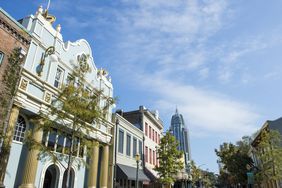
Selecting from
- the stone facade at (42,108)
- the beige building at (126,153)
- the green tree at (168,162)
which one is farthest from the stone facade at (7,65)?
the green tree at (168,162)

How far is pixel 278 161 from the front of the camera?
24.7 meters

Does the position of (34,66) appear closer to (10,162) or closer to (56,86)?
(56,86)

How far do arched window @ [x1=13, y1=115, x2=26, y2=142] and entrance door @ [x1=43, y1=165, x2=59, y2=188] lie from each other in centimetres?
395

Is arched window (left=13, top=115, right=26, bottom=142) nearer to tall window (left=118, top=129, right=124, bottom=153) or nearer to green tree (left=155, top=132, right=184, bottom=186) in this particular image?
tall window (left=118, top=129, right=124, bottom=153)

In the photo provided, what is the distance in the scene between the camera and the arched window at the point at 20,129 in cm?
1460

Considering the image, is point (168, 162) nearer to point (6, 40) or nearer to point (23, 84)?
point (23, 84)

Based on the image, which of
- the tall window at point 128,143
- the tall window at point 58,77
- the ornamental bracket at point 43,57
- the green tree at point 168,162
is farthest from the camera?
the green tree at point 168,162

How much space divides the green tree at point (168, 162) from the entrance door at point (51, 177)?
45.2 feet

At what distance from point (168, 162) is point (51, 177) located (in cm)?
1483

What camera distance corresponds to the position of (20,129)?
49.2 feet

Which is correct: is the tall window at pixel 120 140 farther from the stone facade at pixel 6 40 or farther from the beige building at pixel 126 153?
the stone facade at pixel 6 40

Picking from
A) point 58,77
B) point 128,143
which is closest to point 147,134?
point 128,143

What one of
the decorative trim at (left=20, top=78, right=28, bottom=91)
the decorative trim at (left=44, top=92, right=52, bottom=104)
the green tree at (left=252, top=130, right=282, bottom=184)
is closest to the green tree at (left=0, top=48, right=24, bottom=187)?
the decorative trim at (left=20, top=78, right=28, bottom=91)

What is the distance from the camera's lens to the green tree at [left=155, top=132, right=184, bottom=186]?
1079 inches
